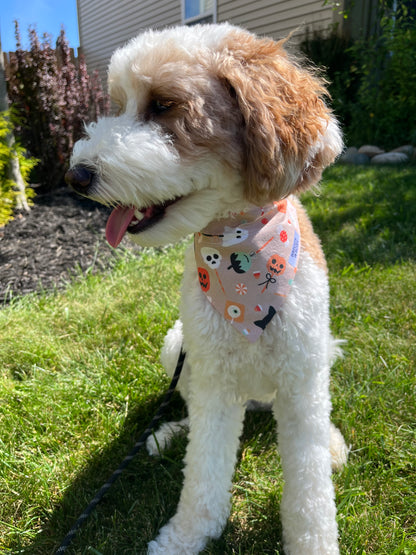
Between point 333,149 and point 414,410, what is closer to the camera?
point 333,149

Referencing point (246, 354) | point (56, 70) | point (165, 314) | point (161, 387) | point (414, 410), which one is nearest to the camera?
point (246, 354)

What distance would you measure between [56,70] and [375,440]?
6398mm

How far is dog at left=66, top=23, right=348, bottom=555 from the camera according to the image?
1354 millimetres

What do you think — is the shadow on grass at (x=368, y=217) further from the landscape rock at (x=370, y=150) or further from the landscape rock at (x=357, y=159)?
the landscape rock at (x=370, y=150)

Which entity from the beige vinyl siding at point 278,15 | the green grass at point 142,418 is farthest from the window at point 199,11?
the green grass at point 142,418

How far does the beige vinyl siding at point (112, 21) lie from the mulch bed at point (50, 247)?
7784 millimetres

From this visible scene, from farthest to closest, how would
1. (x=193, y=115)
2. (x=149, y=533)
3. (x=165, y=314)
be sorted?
1. (x=165, y=314)
2. (x=149, y=533)
3. (x=193, y=115)

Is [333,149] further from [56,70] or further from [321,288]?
[56,70]

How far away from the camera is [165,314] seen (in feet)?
10.3

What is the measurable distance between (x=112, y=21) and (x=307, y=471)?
16.7m

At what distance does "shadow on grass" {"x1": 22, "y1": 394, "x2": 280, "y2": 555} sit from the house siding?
10.3 feet

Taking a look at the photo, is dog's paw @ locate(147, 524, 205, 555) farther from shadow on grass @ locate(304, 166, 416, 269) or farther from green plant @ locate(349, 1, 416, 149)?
green plant @ locate(349, 1, 416, 149)

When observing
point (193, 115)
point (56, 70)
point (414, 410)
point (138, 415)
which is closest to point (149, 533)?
point (138, 415)

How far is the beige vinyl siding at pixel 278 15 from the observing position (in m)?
8.58
